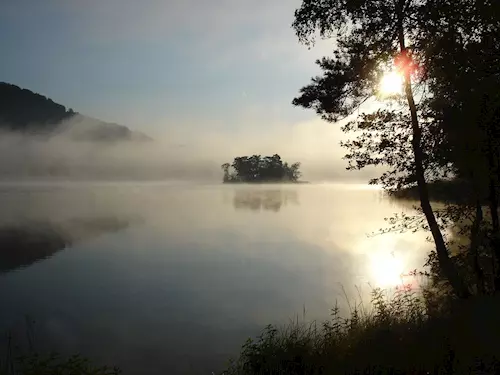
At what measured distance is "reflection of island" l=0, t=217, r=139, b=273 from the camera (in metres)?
37.0

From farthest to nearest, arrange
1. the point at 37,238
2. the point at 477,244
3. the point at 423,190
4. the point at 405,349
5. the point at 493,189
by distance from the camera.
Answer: the point at 37,238 → the point at 477,244 → the point at 423,190 → the point at 493,189 → the point at 405,349

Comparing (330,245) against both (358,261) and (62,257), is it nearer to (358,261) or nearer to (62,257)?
(358,261)

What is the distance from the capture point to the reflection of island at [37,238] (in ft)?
121

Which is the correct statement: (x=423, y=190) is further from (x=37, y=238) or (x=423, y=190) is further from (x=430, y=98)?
(x=37, y=238)

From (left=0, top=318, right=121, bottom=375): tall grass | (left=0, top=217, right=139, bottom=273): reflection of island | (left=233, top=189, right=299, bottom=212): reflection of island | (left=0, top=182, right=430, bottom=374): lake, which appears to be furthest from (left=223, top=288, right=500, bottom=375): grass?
(left=233, top=189, right=299, bottom=212): reflection of island

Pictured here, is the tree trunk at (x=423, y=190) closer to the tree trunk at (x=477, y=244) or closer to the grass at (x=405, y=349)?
the grass at (x=405, y=349)

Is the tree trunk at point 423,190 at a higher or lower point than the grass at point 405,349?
higher

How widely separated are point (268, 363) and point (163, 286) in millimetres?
16170

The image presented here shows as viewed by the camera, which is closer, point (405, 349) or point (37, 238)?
point (405, 349)

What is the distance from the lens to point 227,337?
17125 millimetres

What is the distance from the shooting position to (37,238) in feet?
166

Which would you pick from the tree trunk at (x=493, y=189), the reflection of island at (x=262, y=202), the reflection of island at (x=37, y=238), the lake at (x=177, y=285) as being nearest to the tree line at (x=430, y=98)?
the tree trunk at (x=493, y=189)

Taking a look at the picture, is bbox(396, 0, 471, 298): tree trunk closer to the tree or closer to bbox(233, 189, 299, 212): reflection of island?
the tree

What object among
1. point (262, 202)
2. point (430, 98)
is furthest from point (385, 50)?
point (262, 202)
